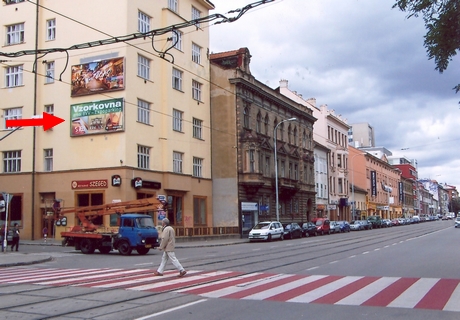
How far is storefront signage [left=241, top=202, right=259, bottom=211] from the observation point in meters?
49.0

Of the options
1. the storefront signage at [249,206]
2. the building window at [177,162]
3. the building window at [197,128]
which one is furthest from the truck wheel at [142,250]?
the storefront signage at [249,206]

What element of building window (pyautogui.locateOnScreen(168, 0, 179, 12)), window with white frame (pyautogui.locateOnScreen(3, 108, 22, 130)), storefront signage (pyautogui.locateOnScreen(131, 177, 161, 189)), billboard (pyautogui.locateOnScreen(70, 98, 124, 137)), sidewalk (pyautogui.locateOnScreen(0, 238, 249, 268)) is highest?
building window (pyautogui.locateOnScreen(168, 0, 179, 12))

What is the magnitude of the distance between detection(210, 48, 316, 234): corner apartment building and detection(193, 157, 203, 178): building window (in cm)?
224

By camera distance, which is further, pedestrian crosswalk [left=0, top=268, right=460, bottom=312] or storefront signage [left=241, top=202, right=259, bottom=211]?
storefront signage [left=241, top=202, right=259, bottom=211]

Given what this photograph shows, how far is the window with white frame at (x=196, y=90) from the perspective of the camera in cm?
4638

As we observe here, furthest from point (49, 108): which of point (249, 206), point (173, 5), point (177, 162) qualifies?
point (249, 206)

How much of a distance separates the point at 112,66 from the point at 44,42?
7163mm

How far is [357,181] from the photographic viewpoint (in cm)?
9662

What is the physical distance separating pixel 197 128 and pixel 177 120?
3825 millimetres

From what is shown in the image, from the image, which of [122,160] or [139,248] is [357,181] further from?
[139,248]

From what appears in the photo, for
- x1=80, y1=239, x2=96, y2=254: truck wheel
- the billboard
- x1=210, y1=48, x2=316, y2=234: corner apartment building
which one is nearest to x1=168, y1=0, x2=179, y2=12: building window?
x1=210, y1=48, x2=316, y2=234: corner apartment building

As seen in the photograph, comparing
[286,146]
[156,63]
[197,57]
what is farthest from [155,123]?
[286,146]

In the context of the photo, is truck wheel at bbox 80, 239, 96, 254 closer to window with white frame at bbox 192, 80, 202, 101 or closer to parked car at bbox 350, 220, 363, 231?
window with white frame at bbox 192, 80, 202, 101

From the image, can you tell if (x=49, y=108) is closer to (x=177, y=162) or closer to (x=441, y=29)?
(x=177, y=162)
